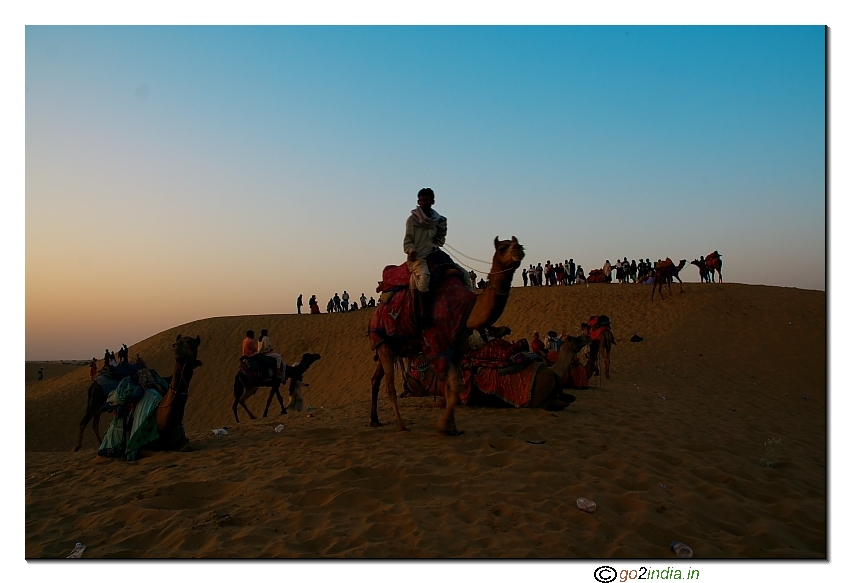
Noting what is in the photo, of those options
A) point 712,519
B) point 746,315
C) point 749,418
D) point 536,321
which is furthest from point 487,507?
point 746,315

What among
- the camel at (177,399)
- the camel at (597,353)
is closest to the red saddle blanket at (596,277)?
the camel at (597,353)

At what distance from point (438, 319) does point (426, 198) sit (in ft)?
5.54

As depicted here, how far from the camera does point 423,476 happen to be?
589 centimetres

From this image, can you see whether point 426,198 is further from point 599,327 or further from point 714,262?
point 714,262

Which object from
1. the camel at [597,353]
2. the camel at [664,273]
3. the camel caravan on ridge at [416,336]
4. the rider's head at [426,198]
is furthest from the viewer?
the camel at [664,273]

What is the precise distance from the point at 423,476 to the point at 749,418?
853 cm

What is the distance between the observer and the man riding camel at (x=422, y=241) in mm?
7836

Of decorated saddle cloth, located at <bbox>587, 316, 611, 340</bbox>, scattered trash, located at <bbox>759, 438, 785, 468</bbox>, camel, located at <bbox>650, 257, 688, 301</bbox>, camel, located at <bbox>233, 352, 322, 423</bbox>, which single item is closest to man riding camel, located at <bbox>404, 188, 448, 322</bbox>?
scattered trash, located at <bbox>759, 438, 785, 468</bbox>

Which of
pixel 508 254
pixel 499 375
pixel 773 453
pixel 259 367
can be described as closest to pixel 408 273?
pixel 508 254

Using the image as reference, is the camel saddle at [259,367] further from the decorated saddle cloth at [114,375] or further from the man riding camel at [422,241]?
the man riding camel at [422,241]

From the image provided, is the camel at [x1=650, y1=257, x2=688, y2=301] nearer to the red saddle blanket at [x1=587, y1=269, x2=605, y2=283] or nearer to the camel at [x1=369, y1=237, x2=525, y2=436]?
the red saddle blanket at [x1=587, y1=269, x2=605, y2=283]

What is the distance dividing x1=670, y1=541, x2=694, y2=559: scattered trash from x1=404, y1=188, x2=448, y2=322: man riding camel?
420 cm

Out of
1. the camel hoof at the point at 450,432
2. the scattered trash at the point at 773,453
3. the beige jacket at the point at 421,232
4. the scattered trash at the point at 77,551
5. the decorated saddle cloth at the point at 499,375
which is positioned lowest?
the scattered trash at the point at 773,453

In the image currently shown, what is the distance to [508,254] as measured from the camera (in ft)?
23.0
